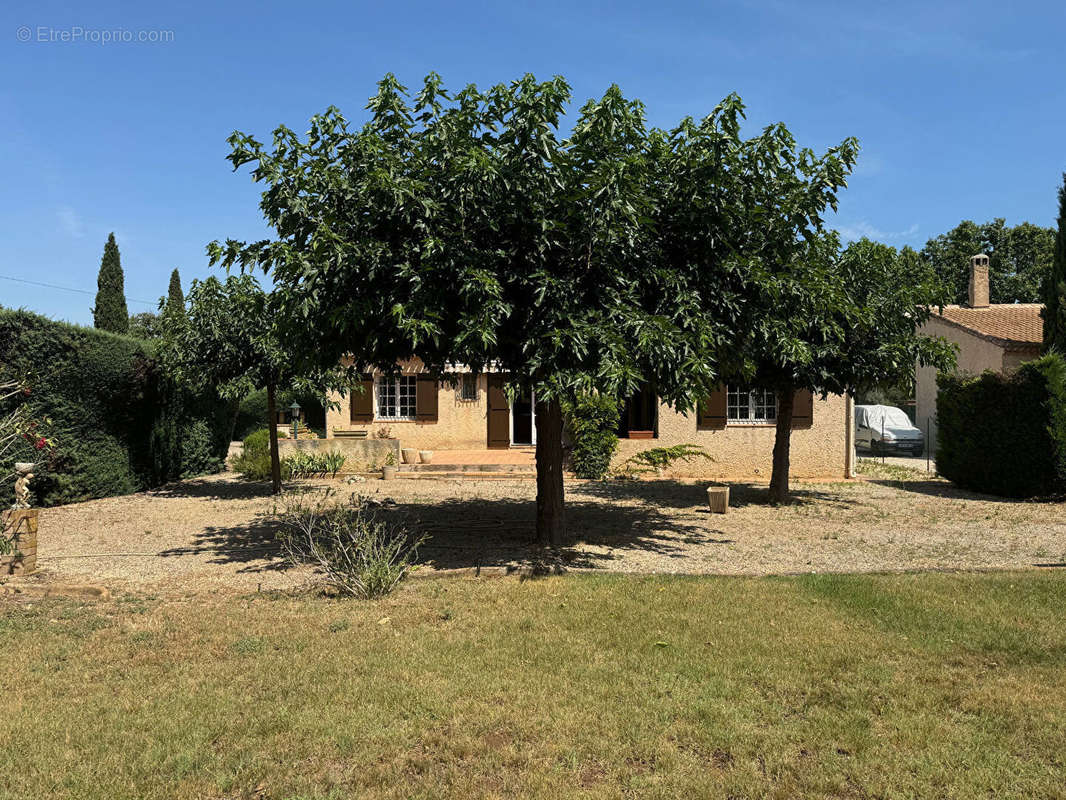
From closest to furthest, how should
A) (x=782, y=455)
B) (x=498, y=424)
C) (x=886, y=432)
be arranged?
(x=782, y=455)
(x=498, y=424)
(x=886, y=432)

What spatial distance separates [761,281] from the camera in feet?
24.6

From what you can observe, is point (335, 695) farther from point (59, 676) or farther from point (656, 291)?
point (656, 291)

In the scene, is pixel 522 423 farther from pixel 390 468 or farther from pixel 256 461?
pixel 256 461

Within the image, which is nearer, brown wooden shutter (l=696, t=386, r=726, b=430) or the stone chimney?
brown wooden shutter (l=696, t=386, r=726, b=430)

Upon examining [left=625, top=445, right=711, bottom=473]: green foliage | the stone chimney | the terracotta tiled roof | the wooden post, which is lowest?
the wooden post

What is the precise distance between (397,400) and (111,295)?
79.9 ft

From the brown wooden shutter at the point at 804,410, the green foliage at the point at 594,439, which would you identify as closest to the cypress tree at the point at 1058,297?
the brown wooden shutter at the point at 804,410

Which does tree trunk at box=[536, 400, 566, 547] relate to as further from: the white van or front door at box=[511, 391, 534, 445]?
the white van

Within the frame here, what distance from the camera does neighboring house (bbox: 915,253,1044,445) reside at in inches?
900

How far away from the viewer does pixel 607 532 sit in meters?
10.1

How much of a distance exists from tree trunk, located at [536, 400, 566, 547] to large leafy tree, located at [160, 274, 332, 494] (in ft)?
18.3

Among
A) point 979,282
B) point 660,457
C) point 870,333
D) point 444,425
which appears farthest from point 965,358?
point 444,425

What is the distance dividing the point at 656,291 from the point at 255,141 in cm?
440

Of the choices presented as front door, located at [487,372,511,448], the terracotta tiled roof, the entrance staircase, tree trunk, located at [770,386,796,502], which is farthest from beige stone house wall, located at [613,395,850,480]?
the terracotta tiled roof
